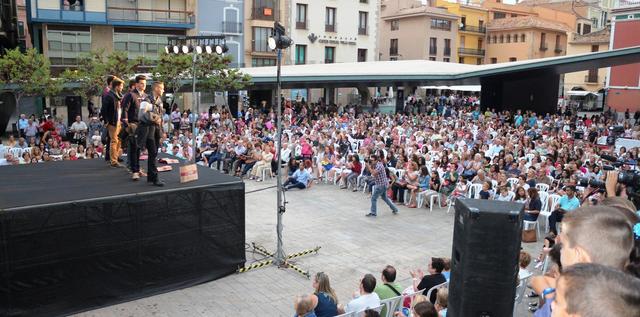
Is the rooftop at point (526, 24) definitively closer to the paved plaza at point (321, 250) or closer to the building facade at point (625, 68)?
the building facade at point (625, 68)

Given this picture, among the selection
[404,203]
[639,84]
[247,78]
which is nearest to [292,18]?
[247,78]

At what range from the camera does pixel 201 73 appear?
73.3 ft

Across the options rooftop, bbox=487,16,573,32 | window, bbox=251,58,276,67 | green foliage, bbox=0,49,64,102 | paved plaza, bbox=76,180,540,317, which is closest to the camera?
paved plaza, bbox=76,180,540,317

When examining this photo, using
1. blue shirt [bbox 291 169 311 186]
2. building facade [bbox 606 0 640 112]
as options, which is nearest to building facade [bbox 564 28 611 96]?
building facade [bbox 606 0 640 112]

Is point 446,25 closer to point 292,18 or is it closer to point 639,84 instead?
point 292,18

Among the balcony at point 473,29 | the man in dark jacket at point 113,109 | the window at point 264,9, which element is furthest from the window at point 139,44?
the balcony at point 473,29

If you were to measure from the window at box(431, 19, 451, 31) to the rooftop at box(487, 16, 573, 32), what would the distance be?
6.02 m

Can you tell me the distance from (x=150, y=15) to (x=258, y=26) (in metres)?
7.28

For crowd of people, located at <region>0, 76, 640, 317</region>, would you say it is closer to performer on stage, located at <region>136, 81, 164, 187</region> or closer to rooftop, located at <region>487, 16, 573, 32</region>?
performer on stage, located at <region>136, 81, 164, 187</region>

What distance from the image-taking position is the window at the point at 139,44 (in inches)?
1208

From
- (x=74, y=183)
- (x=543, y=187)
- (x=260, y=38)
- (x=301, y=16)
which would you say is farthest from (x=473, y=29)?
(x=74, y=183)

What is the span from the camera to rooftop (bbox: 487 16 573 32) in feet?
161

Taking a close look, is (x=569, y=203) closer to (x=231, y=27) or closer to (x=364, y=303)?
(x=364, y=303)

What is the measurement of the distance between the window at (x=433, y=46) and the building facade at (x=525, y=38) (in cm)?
765
